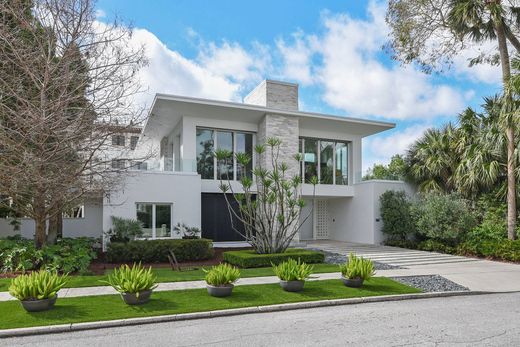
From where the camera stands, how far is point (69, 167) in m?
11.1

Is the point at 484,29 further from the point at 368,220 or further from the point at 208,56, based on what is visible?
the point at 208,56

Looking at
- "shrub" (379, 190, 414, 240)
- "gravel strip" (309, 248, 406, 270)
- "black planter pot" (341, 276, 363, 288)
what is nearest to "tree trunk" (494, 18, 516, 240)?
"shrub" (379, 190, 414, 240)

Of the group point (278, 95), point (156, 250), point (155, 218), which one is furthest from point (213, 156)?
point (156, 250)

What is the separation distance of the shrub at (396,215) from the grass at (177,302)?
32.4 ft

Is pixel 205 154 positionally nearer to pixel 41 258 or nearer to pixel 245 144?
pixel 245 144

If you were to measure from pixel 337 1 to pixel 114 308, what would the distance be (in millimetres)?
10844

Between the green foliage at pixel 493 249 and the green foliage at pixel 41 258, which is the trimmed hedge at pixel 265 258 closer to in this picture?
the green foliage at pixel 41 258

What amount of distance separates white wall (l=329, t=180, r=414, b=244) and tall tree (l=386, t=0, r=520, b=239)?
6117 mm

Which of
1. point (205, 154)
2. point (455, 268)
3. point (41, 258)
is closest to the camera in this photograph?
point (41, 258)

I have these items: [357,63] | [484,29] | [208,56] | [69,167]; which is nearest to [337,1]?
[357,63]

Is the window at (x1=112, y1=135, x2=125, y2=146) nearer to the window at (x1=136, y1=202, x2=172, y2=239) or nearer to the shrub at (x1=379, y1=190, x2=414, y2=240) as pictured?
the window at (x1=136, y1=202, x2=172, y2=239)

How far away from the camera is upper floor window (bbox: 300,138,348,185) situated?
21.3 m

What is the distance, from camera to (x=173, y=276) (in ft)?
33.9

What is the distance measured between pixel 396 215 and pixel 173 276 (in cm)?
1241
